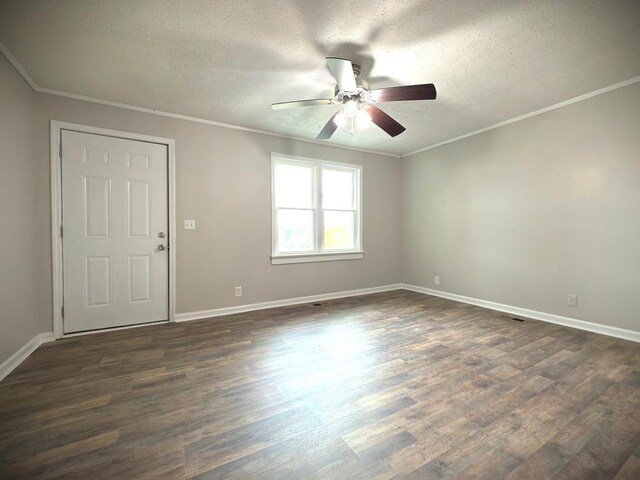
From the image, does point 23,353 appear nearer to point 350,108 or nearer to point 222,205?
point 222,205

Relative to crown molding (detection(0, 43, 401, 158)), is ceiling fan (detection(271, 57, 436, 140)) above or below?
below

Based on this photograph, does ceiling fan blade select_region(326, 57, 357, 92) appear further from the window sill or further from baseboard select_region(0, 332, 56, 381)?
baseboard select_region(0, 332, 56, 381)

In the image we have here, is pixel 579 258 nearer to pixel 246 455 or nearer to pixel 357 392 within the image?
pixel 357 392

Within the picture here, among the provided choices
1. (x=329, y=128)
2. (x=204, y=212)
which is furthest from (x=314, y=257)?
(x=329, y=128)

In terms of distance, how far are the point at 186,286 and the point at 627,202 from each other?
4.96 m

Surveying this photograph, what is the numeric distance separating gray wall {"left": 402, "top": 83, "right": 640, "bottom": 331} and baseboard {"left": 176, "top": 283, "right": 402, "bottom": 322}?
0.99m

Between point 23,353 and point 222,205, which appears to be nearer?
point 23,353

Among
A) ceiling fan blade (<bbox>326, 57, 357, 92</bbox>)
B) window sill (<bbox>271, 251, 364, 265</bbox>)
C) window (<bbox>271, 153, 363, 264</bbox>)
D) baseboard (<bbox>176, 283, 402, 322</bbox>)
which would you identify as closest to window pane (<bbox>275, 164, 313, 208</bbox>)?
window (<bbox>271, 153, 363, 264</bbox>)

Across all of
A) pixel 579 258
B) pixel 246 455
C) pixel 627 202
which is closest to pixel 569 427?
pixel 246 455

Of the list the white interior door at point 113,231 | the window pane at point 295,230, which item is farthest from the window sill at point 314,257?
the white interior door at point 113,231

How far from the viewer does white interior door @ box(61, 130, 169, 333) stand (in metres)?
2.93

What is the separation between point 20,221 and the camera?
2428mm

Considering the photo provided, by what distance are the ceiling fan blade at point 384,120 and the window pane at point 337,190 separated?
6.20 feet

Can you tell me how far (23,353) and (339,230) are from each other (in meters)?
3.91
